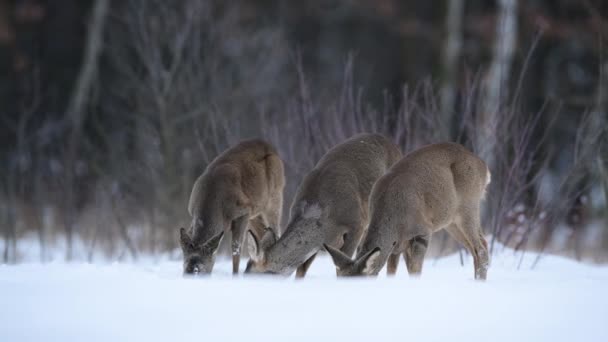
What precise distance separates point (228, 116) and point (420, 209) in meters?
6.52

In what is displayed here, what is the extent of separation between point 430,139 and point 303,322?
19.2 feet

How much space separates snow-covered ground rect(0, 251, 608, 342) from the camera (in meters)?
5.42

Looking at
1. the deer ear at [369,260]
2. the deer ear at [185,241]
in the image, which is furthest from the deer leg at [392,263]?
the deer ear at [185,241]

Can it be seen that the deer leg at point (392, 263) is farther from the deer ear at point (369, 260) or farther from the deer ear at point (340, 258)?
the deer ear at point (340, 258)

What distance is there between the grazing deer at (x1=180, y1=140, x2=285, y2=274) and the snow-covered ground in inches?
61.0

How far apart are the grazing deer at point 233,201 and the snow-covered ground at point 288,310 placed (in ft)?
5.09

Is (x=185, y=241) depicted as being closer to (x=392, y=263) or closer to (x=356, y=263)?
(x=356, y=263)

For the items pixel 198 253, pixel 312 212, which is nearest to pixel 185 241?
pixel 198 253

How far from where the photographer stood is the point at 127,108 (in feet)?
55.5

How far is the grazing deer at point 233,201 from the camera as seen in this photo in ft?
26.9

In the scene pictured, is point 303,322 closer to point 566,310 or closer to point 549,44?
point 566,310

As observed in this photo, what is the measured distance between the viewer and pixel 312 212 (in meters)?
8.03

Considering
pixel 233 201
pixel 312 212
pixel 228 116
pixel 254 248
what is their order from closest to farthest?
pixel 254 248 → pixel 312 212 → pixel 233 201 → pixel 228 116

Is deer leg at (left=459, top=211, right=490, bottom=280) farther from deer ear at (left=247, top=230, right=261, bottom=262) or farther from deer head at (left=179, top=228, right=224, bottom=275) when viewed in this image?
deer head at (left=179, top=228, right=224, bottom=275)
